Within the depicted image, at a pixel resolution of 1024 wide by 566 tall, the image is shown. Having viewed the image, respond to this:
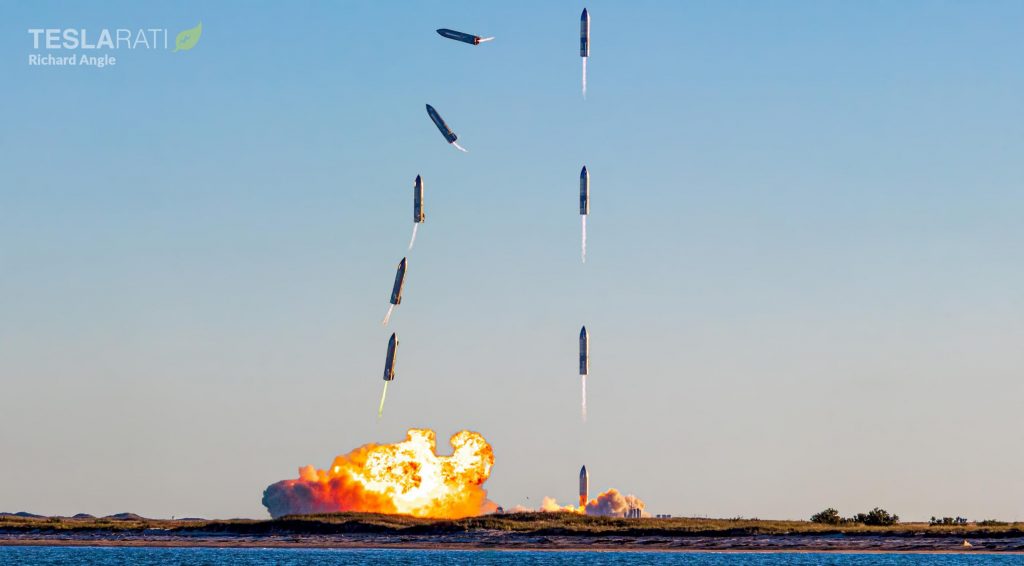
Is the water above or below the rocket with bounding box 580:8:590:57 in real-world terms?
below

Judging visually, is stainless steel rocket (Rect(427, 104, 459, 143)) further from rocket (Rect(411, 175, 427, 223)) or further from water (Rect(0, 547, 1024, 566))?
water (Rect(0, 547, 1024, 566))

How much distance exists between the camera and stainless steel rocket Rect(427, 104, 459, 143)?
159125mm

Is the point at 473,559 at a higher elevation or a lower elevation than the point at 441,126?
lower

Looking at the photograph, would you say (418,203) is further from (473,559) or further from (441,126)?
(473,559)

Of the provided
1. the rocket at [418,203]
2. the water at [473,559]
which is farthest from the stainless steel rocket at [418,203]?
the water at [473,559]

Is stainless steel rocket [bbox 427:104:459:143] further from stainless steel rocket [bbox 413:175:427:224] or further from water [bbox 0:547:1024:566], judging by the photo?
water [bbox 0:547:1024:566]

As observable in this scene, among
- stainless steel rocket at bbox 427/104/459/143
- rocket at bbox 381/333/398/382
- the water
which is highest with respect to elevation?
stainless steel rocket at bbox 427/104/459/143

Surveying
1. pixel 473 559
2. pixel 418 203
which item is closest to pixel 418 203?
pixel 418 203

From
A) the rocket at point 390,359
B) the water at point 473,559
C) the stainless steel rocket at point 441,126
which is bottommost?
the water at point 473,559

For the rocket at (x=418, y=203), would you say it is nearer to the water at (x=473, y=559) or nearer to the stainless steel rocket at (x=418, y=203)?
the stainless steel rocket at (x=418, y=203)

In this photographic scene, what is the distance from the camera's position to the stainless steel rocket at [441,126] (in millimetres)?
159125

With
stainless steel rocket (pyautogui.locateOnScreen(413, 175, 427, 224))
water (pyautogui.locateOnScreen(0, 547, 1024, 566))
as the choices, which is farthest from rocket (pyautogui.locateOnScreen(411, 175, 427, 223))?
water (pyautogui.locateOnScreen(0, 547, 1024, 566))

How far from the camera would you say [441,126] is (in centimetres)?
16088

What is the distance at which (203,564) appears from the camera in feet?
565
